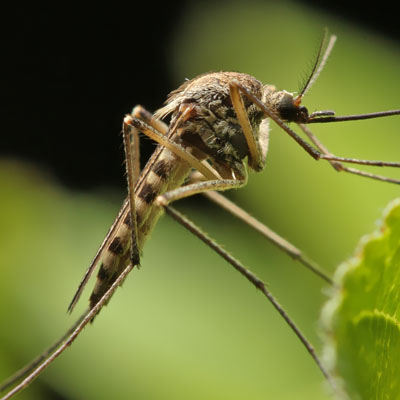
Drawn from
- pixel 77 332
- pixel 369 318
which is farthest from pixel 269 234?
pixel 369 318

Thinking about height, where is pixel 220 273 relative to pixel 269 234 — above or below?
below

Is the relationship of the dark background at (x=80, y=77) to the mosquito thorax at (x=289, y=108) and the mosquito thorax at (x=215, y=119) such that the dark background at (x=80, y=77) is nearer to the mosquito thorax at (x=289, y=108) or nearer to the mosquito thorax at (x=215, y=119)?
the mosquito thorax at (x=215, y=119)

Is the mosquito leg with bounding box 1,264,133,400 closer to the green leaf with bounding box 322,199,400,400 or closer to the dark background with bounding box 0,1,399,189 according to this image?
the green leaf with bounding box 322,199,400,400

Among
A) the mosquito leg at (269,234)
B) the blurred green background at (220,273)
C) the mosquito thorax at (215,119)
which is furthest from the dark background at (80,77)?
the mosquito thorax at (215,119)

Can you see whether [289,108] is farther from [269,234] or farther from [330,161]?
[269,234]

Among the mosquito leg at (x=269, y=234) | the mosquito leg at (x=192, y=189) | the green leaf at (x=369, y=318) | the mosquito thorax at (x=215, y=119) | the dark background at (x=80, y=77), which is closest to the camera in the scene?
the green leaf at (x=369, y=318)
